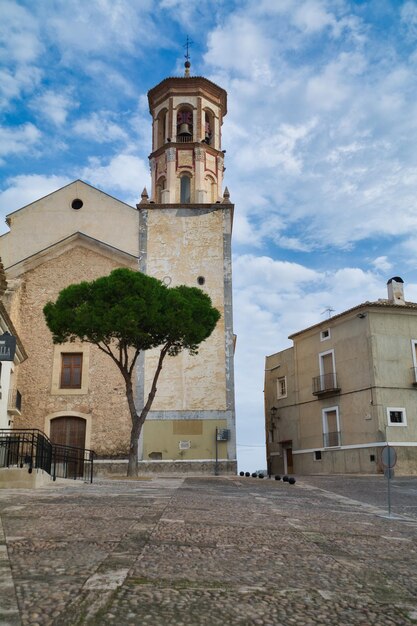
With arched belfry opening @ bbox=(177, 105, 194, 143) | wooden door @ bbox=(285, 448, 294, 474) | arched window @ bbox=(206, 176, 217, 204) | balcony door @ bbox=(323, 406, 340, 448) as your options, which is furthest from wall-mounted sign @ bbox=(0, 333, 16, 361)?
wooden door @ bbox=(285, 448, 294, 474)

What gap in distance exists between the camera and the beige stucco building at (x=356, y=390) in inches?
1006

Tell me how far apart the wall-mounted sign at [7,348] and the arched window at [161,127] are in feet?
72.8

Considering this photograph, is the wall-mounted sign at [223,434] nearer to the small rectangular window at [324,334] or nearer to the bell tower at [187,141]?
the small rectangular window at [324,334]

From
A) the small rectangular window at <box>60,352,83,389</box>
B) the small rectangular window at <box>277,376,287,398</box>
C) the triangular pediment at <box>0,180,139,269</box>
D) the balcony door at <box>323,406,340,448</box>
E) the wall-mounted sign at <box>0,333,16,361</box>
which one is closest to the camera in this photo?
the wall-mounted sign at <box>0,333,16,361</box>

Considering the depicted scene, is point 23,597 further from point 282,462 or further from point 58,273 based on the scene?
point 282,462

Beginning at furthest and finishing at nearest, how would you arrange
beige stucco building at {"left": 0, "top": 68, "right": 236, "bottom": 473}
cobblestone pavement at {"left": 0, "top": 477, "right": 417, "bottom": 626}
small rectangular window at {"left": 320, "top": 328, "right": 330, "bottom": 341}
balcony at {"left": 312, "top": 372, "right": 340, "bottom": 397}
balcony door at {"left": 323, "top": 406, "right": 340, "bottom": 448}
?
small rectangular window at {"left": 320, "top": 328, "right": 330, "bottom": 341}
balcony at {"left": 312, "top": 372, "right": 340, "bottom": 397}
balcony door at {"left": 323, "top": 406, "right": 340, "bottom": 448}
beige stucco building at {"left": 0, "top": 68, "right": 236, "bottom": 473}
cobblestone pavement at {"left": 0, "top": 477, "right": 417, "bottom": 626}

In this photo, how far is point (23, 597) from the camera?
3.20 meters

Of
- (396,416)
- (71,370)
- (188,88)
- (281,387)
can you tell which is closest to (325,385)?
(396,416)

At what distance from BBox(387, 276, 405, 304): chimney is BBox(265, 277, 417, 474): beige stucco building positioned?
5cm

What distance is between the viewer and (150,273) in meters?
25.8

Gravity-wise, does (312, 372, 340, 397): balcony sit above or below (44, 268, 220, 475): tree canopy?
below

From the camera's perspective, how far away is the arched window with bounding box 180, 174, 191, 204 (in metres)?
28.2

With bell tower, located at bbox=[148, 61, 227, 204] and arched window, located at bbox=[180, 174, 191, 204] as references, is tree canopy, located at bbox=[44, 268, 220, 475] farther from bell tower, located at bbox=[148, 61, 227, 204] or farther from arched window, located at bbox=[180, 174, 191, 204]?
arched window, located at bbox=[180, 174, 191, 204]

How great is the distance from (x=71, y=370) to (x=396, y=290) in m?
16.3
